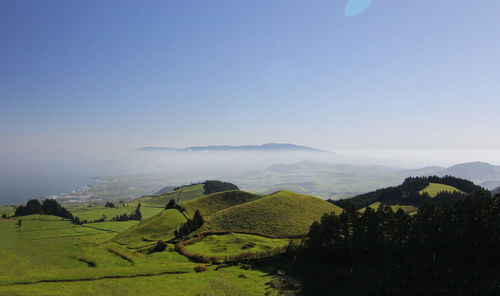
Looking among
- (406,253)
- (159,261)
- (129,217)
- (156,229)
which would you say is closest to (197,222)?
(156,229)

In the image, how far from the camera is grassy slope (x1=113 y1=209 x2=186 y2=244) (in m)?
90.8

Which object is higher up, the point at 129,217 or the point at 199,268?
the point at 199,268

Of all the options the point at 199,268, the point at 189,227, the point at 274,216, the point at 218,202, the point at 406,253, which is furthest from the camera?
the point at 218,202

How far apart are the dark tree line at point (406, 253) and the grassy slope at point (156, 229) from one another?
59.6 metres

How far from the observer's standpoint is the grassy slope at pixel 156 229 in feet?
298

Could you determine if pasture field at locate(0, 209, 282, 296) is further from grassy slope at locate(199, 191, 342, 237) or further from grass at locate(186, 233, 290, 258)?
grassy slope at locate(199, 191, 342, 237)

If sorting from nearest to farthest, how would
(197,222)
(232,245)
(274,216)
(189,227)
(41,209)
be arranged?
(232,245)
(189,227)
(197,222)
(274,216)
(41,209)

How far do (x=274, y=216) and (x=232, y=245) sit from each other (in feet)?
104

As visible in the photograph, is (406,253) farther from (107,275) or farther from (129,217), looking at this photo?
(129,217)

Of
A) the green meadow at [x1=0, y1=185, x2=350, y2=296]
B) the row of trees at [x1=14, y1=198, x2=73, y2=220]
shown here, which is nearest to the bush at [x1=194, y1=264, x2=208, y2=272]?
the green meadow at [x1=0, y1=185, x2=350, y2=296]

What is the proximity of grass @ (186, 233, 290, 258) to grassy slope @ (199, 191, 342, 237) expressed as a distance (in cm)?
757

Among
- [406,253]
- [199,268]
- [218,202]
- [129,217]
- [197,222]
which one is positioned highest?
[406,253]

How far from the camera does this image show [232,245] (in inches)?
2783

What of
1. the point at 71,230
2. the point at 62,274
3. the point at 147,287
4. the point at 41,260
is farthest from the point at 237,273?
the point at 71,230
